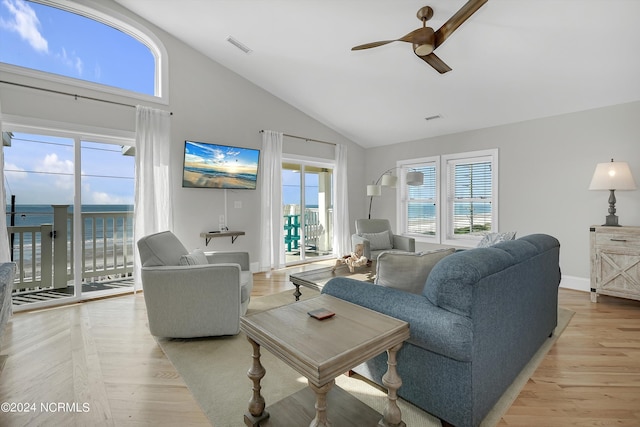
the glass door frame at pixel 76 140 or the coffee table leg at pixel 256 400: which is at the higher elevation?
the glass door frame at pixel 76 140

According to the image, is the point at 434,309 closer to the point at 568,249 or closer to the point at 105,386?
the point at 105,386

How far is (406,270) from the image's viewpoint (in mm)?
1770

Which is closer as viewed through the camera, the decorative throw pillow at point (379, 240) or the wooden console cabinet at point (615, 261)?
the wooden console cabinet at point (615, 261)

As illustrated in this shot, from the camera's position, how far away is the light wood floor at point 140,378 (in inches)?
66.0

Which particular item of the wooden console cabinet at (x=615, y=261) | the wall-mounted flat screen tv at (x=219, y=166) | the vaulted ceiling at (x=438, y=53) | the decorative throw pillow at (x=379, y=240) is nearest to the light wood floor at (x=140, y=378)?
the wooden console cabinet at (x=615, y=261)

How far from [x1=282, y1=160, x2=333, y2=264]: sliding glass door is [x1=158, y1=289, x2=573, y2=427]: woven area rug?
2.99 meters

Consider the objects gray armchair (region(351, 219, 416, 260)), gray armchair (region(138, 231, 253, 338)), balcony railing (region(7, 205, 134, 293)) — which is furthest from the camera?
gray armchair (region(351, 219, 416, 260))

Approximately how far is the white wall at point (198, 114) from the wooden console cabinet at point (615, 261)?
4460 millimetres

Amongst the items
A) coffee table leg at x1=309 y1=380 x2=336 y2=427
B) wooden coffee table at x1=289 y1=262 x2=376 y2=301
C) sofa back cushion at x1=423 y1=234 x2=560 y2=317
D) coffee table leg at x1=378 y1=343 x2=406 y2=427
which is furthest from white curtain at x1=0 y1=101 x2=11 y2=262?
sofa back cushion at x1=423 y1=234 x2=560 y2=317

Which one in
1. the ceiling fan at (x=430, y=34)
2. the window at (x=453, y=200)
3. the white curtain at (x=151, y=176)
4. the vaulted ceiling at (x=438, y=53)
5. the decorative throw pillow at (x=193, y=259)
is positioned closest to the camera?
the ceiling fan at (x=430, y=34)

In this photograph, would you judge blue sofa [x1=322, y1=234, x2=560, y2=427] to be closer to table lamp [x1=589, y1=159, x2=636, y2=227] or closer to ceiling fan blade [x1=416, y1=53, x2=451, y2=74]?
ceiling fan blade [x1=416, y1=53, x2=451, y2=74]

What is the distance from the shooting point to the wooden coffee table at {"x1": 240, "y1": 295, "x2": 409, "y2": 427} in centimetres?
113

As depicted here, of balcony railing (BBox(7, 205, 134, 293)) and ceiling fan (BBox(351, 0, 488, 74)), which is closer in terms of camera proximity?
ceiling fan (BBox(351, 0, 488, 74))

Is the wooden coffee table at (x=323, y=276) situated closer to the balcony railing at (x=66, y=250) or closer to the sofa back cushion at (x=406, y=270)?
the sofa back cushion at (x=406, y=270)
